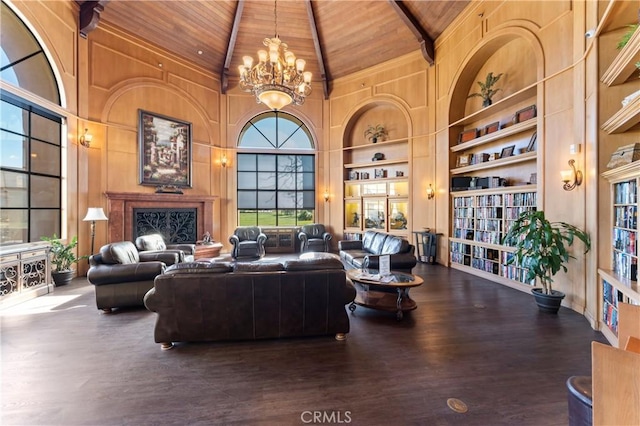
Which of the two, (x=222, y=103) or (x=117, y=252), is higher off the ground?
(x=222, y=103)

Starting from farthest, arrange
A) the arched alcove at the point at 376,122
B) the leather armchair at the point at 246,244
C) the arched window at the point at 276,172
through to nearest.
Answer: the arched window at the point at 276,172 < the arched alcove at the point at 376,122 < the leather armchair at the point at 246,244

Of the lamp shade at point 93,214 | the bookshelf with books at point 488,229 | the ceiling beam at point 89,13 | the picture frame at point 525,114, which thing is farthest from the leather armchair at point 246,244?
the picture frame at point 525,114

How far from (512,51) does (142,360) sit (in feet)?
25.9

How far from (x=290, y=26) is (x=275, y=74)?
3628 mm

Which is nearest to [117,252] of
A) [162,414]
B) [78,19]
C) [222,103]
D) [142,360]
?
[142,360]

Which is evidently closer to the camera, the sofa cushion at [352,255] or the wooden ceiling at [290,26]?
the sofa cushion at [352,255]

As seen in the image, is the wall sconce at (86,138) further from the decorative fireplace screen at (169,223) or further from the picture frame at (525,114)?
the picture frame at (525,114)

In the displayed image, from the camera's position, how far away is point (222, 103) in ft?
27.5

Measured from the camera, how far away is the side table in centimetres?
695

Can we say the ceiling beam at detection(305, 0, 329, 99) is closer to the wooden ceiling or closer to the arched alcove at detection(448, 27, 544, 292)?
the wooden ceiling

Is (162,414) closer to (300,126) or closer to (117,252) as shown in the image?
(117,252)

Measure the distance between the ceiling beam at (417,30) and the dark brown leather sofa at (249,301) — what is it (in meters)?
6.40

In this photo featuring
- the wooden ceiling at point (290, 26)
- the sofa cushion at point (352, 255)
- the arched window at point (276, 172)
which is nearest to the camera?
the sofa cushion at point (352, 255)

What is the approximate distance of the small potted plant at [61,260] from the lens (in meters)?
4.86
